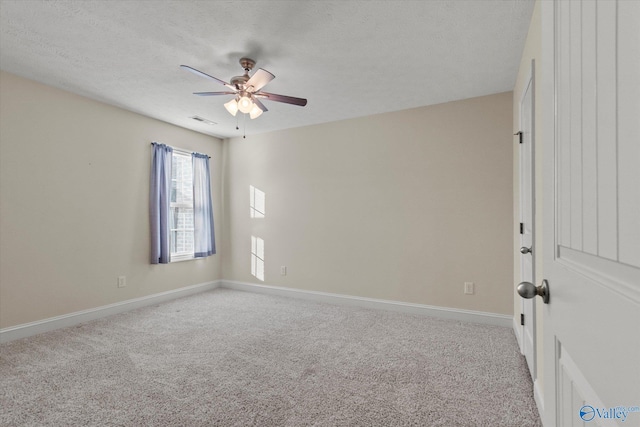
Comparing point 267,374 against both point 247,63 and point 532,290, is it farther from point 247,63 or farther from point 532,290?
point 247,63

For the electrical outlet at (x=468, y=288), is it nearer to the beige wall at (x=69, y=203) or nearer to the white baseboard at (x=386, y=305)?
the white baseboard at (x=386, y=305)

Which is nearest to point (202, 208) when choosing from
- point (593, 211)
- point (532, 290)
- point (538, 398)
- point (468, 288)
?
point (468, 288)

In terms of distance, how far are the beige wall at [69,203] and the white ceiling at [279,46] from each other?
1.08 feet

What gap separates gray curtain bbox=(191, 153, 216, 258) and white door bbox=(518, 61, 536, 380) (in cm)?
415

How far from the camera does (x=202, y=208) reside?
4.95 meters

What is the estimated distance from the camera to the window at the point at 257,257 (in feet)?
16.5

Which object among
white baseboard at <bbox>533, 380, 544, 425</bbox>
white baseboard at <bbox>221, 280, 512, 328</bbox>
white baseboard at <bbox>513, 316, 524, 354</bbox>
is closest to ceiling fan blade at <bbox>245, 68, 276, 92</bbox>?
white baseboard at <bbox>533, 380, 544, 425</bbox>

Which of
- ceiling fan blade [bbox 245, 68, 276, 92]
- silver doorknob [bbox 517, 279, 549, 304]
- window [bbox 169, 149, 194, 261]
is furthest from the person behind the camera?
window [bbox 169, 149, 194, 261]

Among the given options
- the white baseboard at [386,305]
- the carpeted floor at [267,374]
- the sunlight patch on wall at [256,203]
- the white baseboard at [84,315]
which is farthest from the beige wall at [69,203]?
the sunlight patch on wall at [256,203]

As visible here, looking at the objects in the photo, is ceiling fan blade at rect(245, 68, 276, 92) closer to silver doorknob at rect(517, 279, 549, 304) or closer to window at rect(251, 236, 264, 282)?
silver doorknob at rect(517, 279, 549, 304)

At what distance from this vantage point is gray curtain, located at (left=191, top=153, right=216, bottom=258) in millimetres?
4906

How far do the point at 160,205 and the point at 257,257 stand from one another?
1.59 m

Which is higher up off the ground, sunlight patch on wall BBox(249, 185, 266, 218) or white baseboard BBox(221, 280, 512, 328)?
sunlight patch on wall BBox(249, 185, 266, 218)

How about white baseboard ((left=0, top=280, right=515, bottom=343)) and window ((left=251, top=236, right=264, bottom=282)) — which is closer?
white baseboard ((left=0, top=280, right=515, bottom=343))
